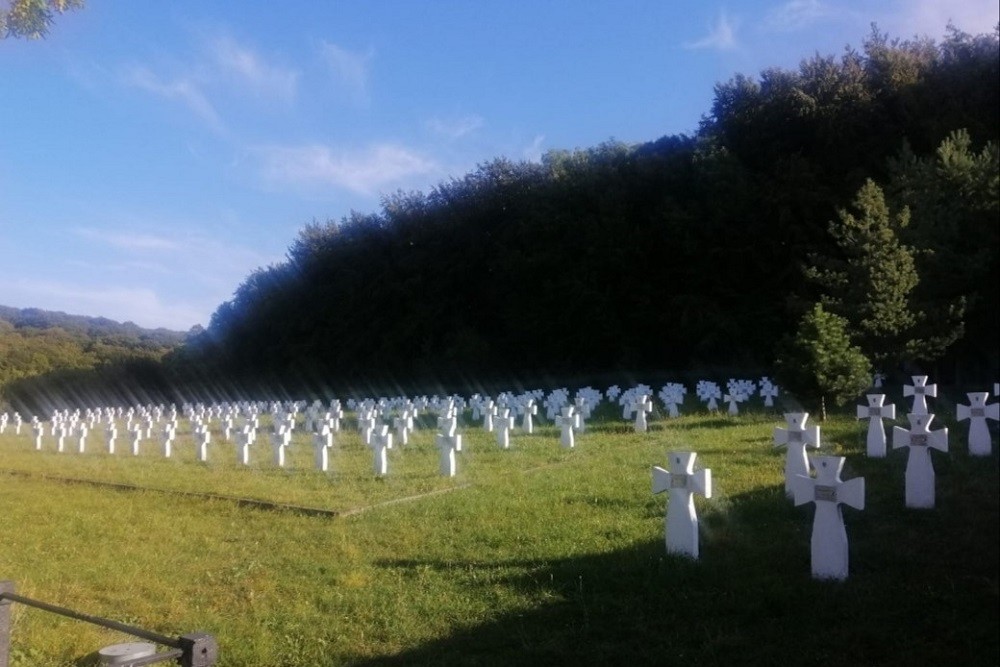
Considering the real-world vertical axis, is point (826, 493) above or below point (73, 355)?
below

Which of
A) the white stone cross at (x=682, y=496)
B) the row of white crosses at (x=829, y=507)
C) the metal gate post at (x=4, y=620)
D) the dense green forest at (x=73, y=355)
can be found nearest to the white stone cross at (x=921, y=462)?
the row of white crosses at (x=829, y=507)

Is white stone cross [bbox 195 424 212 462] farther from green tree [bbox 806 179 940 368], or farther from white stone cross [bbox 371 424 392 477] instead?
green tree [bbox 806 179 940 368]

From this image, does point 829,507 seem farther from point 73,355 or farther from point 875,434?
point 73,355

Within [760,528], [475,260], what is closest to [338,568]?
[760,528]

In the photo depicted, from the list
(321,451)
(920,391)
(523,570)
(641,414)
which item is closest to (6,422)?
(321,451)

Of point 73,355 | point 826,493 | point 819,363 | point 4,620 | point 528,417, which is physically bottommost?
point 4,620

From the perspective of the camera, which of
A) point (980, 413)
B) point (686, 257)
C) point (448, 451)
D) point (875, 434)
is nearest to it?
point (980, 413)

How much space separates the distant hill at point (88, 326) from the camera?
24180 mm

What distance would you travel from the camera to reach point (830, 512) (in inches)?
247

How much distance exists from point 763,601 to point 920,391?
1951 millimetres

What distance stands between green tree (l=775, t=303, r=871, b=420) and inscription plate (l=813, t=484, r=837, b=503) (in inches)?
188

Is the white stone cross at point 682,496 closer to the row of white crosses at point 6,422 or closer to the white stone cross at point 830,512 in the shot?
the white stone cross at point 830,512

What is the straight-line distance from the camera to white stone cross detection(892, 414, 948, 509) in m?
7.32

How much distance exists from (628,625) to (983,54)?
4086 millimetres
